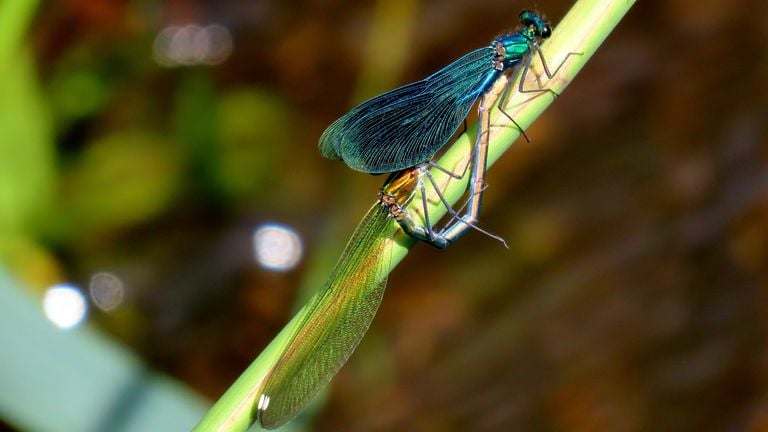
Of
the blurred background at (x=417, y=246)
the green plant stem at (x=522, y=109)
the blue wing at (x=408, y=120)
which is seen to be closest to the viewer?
the green plant stem at (x=522, y=109)

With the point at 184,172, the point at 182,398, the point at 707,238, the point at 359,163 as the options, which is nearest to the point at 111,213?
the point at 184,172

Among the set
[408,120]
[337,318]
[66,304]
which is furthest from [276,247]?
[337,318]

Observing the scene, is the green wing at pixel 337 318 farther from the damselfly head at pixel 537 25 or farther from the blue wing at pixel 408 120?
the damselfly head at pixel 537 25

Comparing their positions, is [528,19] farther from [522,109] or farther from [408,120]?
[522,109]

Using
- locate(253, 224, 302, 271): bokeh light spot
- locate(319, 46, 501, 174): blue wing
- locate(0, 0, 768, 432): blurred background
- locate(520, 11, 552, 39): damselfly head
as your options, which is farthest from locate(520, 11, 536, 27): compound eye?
locate(253, 224, 302, 271): bokeh light spot

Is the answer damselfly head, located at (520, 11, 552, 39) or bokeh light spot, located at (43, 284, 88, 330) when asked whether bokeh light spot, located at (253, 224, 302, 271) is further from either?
damselfly head, located at (520, 11, 552, 39)

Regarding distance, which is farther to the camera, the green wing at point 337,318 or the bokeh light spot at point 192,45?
the bokeh light spot at point 192,45

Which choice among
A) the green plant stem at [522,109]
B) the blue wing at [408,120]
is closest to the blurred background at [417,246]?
the blue wing at [408,120]
